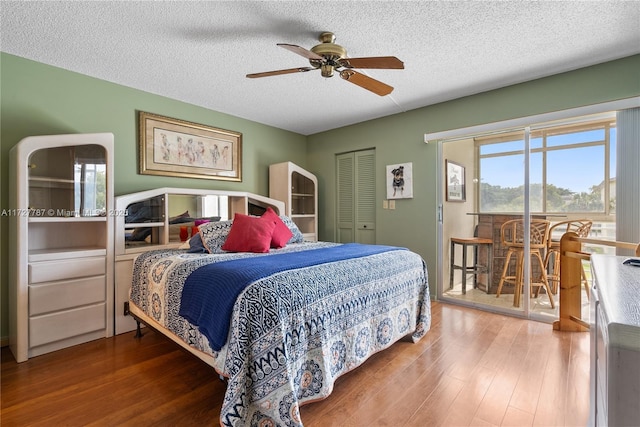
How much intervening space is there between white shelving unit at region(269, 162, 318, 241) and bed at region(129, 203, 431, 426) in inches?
71.1

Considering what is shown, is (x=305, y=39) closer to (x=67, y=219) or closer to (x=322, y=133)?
(x=67, y=219)

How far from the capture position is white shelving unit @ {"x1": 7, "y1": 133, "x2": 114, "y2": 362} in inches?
87.0

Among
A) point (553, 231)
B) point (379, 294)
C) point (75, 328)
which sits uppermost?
point (553, 231)

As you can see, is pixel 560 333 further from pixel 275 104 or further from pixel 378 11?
pixel 275 104

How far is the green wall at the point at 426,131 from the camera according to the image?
8.66ft

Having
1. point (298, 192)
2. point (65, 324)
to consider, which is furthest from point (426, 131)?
point (65, 324)

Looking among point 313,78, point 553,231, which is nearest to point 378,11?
point 313,78

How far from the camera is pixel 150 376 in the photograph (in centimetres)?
198

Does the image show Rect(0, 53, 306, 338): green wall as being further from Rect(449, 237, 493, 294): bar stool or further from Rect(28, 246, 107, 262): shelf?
Rect(449, 237, 493, 294): bar stool

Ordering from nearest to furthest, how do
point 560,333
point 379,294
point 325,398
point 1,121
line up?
point 325,398 → point 379,294 → point 1,121 → point 560,333

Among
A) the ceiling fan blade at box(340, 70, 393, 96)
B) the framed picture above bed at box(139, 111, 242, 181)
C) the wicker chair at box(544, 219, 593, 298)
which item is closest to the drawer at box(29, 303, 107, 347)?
the framed picture above bed at box(139, 111, 242, 181)

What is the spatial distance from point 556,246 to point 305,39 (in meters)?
3.12

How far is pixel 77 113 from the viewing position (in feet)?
9.03

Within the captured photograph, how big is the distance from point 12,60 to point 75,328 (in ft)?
7.32
